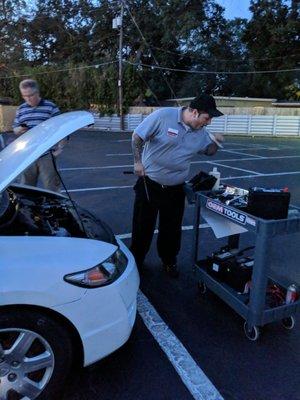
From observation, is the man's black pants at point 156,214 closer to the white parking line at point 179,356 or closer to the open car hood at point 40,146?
the white parking line at point 179,356

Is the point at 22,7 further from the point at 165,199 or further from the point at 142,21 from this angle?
the point at 165,199

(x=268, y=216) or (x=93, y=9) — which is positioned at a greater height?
(x=93, y=9)

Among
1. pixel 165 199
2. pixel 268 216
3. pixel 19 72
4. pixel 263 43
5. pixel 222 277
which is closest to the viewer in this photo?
pixel 268 216

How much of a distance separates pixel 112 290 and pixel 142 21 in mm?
36016

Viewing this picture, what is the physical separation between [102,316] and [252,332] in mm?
1325

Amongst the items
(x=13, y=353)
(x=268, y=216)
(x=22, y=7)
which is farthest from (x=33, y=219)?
(x=22, y=7)

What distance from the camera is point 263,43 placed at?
34.3m

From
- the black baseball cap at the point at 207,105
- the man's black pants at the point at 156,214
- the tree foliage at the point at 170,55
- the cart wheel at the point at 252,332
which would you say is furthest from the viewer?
the tree foliage at the point at 170,55

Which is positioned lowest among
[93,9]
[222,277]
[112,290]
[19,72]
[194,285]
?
[194,285]

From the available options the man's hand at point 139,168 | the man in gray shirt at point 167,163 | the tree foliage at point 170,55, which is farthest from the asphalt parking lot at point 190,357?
the tree foliage at point 170,55

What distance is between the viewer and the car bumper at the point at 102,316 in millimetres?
2316

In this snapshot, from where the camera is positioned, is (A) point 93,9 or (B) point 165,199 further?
(A) point 93,9

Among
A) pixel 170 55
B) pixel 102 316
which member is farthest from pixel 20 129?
pixel 170 55

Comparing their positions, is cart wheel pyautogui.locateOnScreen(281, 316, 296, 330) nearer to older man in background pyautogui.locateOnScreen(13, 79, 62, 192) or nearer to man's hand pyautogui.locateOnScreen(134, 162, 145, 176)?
man's hand pyautogui.locateOnScreen(134, 162, 145, 176)
